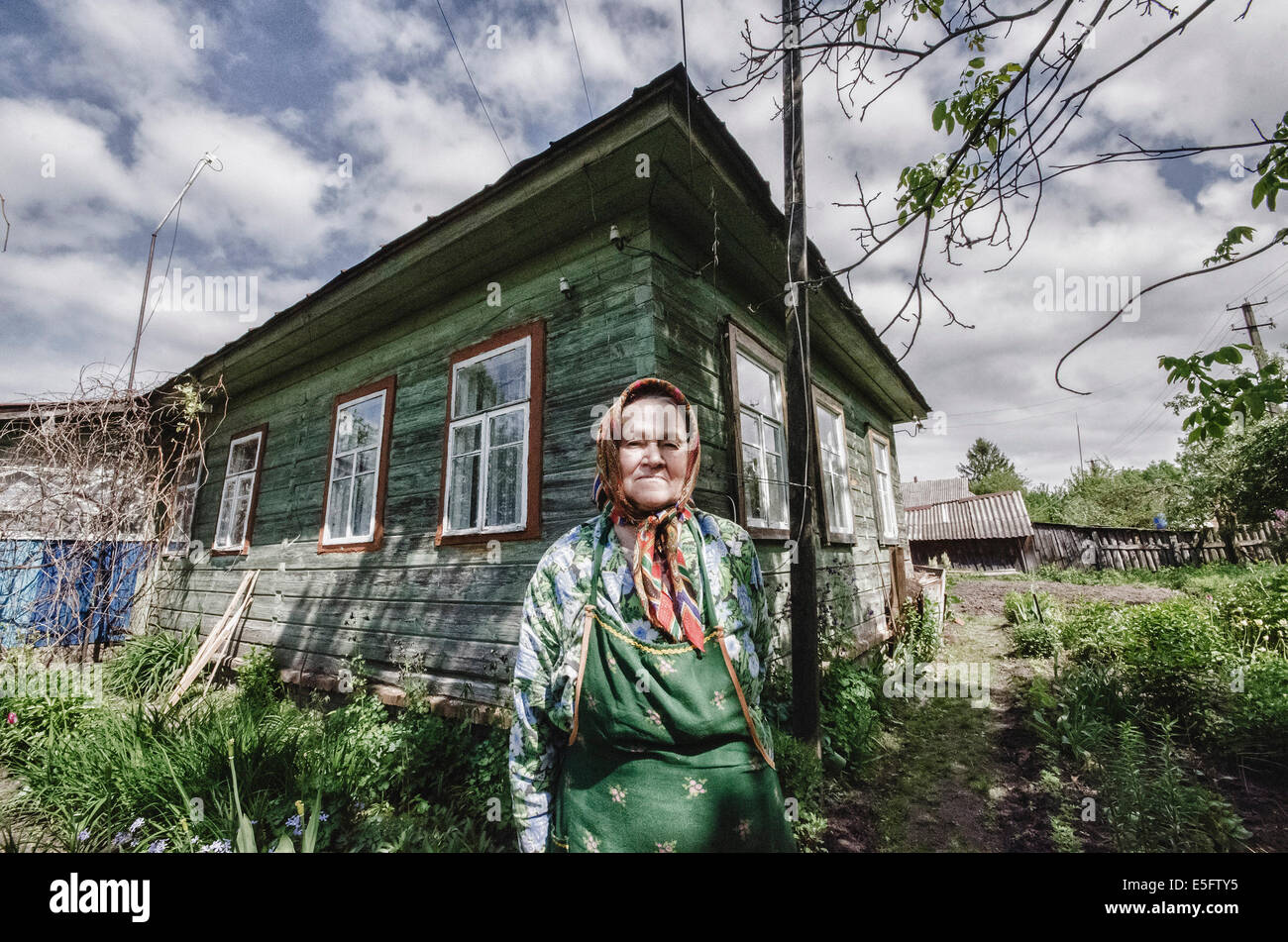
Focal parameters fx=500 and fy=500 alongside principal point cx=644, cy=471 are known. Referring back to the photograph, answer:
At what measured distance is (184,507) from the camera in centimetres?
844

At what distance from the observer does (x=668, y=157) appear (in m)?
3.35

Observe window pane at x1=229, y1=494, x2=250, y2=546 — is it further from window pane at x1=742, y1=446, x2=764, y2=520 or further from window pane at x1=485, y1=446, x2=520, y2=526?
window pane at x1=742, y1=446, x2=764, y2=520

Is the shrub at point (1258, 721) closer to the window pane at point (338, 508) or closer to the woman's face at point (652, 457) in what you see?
the woman's face at point (652, 457)

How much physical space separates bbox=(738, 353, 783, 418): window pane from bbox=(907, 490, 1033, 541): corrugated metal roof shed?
19.1 m

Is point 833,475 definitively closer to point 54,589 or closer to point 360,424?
point 360,424

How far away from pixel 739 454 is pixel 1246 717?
4.49 m

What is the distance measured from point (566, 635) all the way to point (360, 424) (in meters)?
5.47

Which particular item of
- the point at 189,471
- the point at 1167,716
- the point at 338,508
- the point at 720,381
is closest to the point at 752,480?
the point at 720,381

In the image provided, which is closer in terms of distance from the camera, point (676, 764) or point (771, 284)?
point (676, 764)

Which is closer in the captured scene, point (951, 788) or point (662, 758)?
point (662, 758)

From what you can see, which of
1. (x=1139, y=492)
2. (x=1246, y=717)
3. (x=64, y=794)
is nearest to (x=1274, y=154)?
(x=1246, y=717)

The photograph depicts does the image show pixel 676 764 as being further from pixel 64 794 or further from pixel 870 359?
pixel 870 359

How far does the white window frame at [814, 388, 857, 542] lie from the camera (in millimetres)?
6215
